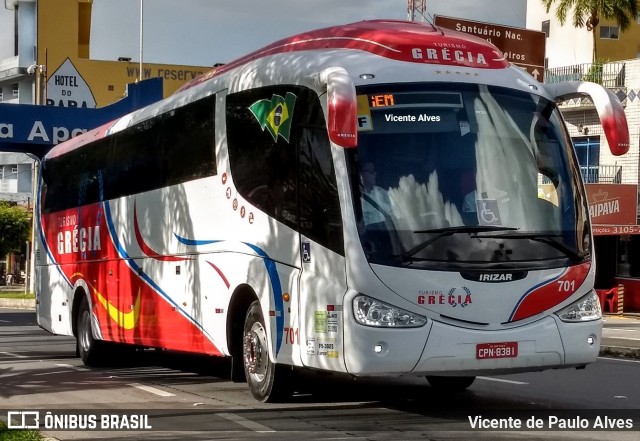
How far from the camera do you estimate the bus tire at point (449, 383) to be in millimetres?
13500

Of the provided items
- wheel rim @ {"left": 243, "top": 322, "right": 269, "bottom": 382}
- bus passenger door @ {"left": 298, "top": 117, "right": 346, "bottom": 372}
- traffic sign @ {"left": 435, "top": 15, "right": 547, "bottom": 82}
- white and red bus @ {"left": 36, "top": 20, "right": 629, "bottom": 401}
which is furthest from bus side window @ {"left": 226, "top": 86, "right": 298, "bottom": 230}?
traffic sign @ {"left": 435, "top": 15, "right": 547, "bottom": 82}

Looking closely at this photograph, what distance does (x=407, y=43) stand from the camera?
1158 centimetres

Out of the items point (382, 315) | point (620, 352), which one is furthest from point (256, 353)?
point (620, 352)

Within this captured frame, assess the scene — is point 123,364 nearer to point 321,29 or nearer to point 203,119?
point 203,119

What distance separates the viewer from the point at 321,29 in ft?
41.3

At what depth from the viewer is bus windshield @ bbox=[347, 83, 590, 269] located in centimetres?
1072

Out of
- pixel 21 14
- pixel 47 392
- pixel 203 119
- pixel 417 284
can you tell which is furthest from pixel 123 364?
pixel 21 14

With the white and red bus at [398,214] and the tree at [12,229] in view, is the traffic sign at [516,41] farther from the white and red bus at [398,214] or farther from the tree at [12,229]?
the tree at [12,229]

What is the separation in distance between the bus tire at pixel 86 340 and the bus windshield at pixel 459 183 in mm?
8876

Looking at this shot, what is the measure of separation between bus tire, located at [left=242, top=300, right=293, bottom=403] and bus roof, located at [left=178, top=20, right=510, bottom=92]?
2713mm

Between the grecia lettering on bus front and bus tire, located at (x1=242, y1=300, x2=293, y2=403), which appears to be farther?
bus tire, located at (x1=242, y1=300, x2=293, y2=403)

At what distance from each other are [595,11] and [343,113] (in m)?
43.8

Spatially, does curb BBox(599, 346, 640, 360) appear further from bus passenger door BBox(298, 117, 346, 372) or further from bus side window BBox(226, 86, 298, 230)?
bus passenger door BBox(298, 117, 346, 372)

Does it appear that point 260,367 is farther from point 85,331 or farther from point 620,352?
point 620,352
